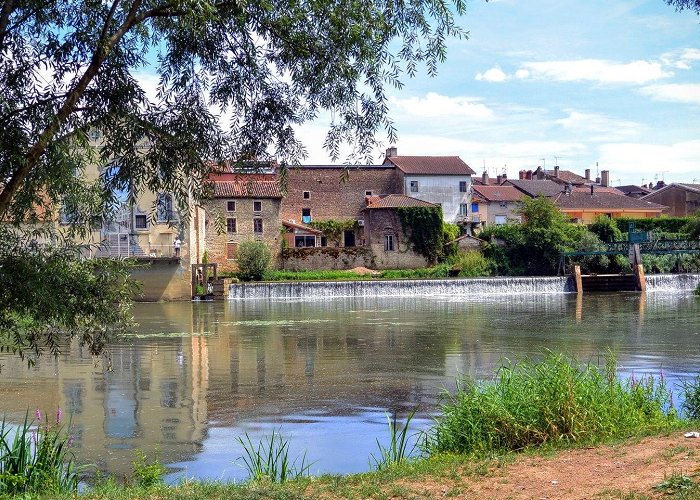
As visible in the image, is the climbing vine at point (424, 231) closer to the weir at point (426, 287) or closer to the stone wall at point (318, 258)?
the stone wall at point (318, 258)

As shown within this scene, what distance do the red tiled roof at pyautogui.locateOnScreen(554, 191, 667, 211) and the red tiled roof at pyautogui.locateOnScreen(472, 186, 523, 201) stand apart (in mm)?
4116

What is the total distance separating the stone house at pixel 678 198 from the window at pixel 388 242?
35.0 metres

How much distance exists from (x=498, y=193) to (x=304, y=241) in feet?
69.5

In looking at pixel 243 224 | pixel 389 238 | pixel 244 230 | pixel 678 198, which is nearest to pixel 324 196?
pixel 389 238

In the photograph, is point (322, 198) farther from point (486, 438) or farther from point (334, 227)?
point (486, 438)

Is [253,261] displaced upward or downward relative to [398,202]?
downward

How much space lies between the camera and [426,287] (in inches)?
1729

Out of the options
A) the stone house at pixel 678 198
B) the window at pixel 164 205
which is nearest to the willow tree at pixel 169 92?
the window at pixel 164 205

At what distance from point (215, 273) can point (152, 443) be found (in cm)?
3306

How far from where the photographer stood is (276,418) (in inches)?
472

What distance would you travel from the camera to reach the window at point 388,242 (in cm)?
5662

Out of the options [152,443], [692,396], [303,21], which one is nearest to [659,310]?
[692,396]

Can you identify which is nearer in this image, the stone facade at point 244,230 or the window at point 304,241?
the stone facade at point 244,230

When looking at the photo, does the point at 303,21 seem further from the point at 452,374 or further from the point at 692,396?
the point at 452,374
